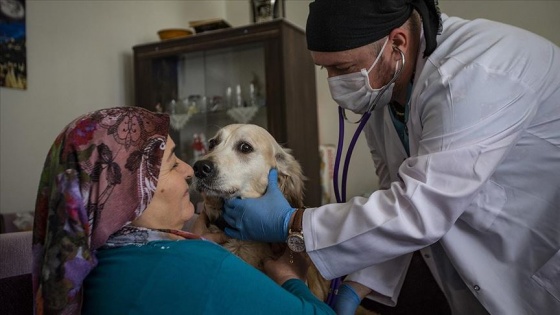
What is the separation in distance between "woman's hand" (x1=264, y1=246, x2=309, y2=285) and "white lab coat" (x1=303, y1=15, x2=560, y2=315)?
0.35ft

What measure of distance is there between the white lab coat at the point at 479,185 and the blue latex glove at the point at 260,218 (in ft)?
0.29

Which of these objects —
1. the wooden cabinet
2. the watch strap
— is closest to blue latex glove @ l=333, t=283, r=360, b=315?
the watch strap

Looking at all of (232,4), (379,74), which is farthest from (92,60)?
(379,74)

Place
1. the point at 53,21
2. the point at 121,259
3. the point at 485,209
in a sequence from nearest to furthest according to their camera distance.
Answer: the point at 121,259
the point at 485,209
the point at 53,21

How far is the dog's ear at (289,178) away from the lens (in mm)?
1578

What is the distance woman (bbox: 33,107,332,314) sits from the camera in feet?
2.69

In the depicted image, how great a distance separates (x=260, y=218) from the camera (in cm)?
121

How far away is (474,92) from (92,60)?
9.85 ft

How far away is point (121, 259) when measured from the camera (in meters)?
0.87

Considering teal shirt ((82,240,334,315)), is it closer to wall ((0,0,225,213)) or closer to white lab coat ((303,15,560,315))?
white lab coat ((303,15,560,315))

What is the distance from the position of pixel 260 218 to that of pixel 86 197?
475mm

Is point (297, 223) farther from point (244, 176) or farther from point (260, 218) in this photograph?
point (244, 176)

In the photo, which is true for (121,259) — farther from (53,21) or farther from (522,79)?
(53,21)

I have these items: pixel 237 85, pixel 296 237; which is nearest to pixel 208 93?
pixel 237 85
